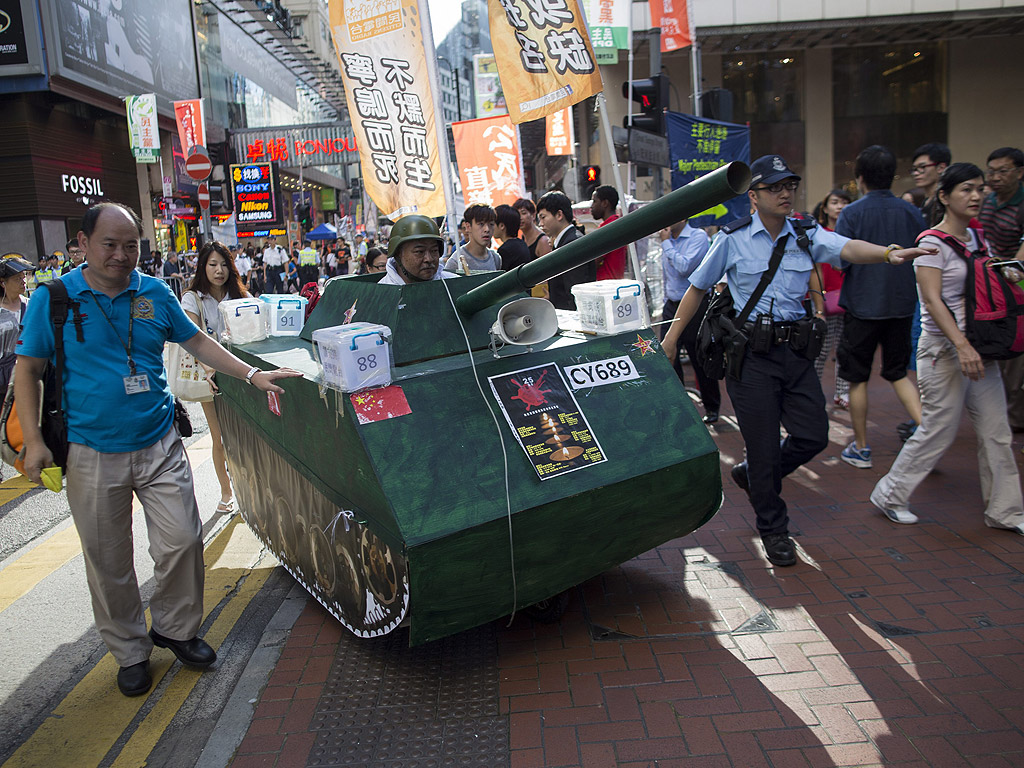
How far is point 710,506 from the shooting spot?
141 inches

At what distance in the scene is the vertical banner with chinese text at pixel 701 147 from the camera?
8570 mm

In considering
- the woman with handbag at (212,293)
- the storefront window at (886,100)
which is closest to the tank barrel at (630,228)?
the woman with handbag at (212,293)

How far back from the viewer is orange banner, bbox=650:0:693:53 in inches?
492

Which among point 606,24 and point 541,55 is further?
point 606,24

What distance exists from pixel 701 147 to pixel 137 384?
6968 mm

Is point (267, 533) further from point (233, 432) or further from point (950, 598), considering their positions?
point (950, 598)

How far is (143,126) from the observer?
22359mm

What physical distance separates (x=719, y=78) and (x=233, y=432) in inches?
782

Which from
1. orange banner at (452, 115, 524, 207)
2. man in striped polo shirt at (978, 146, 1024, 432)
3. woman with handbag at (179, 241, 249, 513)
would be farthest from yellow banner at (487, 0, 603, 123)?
orange banner at (452, 115, 524, 207)

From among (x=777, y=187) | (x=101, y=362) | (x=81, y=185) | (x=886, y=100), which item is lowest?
(x=101, y=362)

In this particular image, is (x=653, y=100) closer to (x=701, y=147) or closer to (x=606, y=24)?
(x=701, y=147)

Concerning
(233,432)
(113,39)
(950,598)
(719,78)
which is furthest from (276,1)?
(950,598)

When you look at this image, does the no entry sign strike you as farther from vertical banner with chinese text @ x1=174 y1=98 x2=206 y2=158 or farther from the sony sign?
the sony sign

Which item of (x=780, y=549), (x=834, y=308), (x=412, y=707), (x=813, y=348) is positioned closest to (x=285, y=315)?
(x=412, y=707)
